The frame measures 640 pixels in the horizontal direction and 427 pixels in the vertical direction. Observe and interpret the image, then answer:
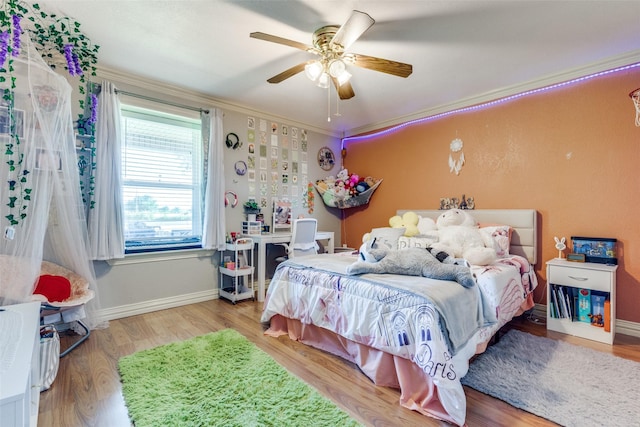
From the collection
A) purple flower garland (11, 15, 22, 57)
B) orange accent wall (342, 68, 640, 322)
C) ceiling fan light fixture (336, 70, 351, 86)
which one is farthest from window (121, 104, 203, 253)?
orange accent wall (342, 68, 640, 322)

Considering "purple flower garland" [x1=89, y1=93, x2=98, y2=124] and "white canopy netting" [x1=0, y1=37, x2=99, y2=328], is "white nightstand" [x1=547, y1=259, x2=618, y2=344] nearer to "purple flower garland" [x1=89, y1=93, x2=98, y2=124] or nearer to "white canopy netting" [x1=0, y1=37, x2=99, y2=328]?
"white canopy netting" [x1=0, y1=37, x2=99, y2=328]

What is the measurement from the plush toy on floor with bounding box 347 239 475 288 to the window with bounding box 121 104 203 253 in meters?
2.29

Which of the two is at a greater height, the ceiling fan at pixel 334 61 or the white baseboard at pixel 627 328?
the ceiling fan at pixel 334 61

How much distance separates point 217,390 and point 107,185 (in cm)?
223

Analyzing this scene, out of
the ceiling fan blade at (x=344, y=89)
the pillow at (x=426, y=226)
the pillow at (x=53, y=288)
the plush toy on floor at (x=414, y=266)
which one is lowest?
the pillow at (x=53, y=288)

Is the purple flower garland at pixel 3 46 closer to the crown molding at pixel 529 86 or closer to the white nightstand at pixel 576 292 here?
the crown molding at pixel 529 86

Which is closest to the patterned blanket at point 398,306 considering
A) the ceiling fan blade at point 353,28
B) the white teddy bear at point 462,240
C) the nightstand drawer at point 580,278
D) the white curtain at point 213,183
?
the white teddy bear at point 462,240

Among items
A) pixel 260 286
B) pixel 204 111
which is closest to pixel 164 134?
pixel 204 111

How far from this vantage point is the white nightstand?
247cm

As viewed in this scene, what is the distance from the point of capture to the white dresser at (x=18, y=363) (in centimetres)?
90

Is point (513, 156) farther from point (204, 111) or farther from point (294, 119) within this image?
point (204, 111)

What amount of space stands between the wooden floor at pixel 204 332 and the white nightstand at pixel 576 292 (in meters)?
0.10

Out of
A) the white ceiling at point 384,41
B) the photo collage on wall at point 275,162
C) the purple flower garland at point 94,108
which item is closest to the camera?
the white ceiling at point 384,41

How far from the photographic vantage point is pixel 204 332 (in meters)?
2.67
